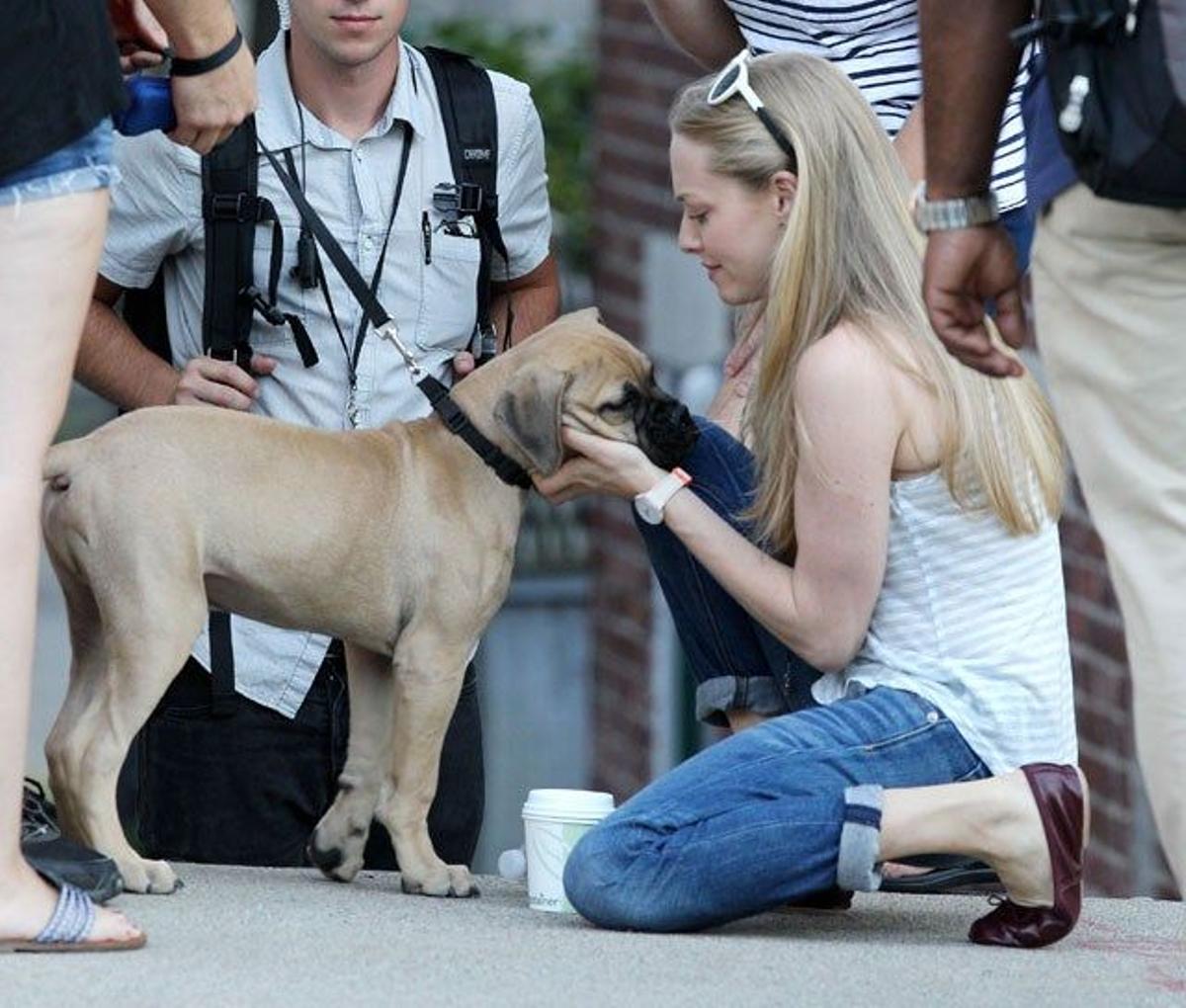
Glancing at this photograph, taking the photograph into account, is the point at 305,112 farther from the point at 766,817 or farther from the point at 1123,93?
the point at 1123,93

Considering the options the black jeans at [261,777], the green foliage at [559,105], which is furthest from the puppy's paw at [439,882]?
the green foliage at [559,105]

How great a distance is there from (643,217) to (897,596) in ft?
16.0

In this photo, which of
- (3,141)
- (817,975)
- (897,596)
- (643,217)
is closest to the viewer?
(3,141)

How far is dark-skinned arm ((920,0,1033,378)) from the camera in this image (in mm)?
3691

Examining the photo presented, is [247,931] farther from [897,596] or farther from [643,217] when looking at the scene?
[643,217]

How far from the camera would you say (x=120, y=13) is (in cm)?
515

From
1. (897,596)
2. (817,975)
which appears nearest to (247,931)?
(817,975)

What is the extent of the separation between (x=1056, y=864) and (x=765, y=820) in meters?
0.49

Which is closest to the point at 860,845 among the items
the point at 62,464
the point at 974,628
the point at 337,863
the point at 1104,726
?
the point at 974,628

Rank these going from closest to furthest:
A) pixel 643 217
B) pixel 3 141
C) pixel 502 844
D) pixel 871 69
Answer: pixel 3 141 < pixel 871 69 < pixel 643 217 < pixel 502 844

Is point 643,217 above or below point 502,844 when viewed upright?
above

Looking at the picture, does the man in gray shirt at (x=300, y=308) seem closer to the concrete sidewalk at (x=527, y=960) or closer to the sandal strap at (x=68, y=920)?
the concrete sidewalk at (x=527, y=960)

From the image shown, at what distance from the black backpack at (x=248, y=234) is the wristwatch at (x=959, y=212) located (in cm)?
197

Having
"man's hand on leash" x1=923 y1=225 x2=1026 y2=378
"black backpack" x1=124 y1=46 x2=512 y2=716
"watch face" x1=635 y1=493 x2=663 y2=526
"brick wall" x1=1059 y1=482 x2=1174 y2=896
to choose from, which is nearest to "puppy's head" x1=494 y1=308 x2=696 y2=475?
"watch face" x1=635 y1=493 x2=663 y2=526
